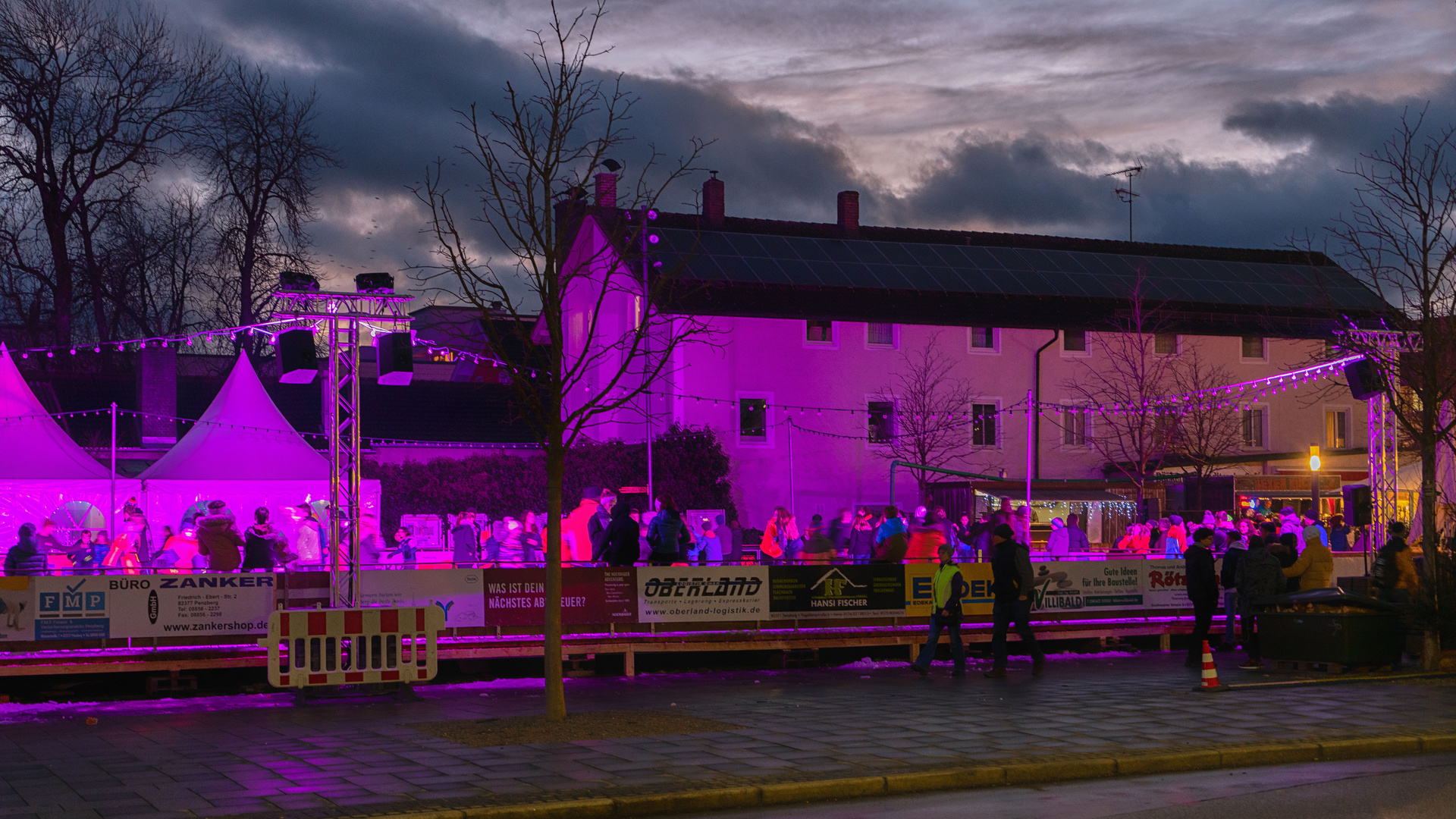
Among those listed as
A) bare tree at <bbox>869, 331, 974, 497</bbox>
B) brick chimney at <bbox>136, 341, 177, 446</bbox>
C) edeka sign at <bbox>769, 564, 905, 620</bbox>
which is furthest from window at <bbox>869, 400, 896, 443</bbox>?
edeka sign at <bbox>769, 564, 905, 620</bbox>

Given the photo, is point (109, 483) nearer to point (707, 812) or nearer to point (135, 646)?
point (135, 646)

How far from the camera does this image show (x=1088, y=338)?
151 feet

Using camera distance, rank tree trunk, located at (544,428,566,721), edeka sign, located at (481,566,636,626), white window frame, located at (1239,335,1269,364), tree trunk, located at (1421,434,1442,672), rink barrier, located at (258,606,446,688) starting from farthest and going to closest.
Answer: white window frame, located at (1239,335,1269,364) < tree trunk, located at (1421,434,1442,672) < edeka sign, located at (481,566,636,626) < rink barrier, located at (258,606,446,688) < tree trunk, located at (544,428,566,721)

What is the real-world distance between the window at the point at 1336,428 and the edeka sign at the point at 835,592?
3471cm

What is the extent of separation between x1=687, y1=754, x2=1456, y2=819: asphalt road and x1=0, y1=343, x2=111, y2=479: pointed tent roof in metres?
20.3

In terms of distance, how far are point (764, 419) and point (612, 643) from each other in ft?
83.7

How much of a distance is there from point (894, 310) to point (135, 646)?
1257 inches

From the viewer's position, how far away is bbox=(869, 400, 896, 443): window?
4300 centimetres

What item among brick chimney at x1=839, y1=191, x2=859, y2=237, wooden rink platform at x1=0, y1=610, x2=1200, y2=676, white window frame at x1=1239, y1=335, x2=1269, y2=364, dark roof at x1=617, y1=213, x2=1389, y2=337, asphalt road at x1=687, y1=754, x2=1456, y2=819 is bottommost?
asphalt road at x1=687, y1=754, x2=1456, y2=819

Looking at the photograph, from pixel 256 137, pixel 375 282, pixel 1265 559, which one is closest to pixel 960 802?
pixel 375 282

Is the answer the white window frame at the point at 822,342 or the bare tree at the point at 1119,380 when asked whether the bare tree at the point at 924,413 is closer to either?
the white window frame at the point at 822,342

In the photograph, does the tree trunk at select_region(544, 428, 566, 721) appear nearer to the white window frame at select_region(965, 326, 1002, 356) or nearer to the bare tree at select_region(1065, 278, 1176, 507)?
the bare tree at select_region(1065, 278, 1176, 507)

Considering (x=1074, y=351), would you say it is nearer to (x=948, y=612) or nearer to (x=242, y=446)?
(x=242, y=446)

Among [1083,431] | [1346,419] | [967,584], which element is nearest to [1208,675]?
[967,584]
